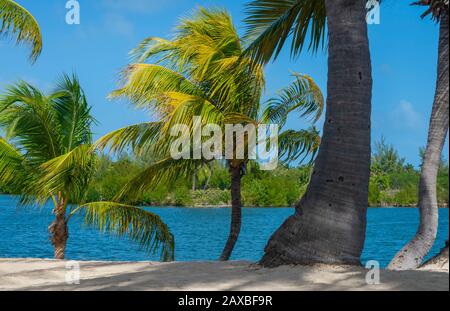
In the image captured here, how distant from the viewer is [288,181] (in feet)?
206

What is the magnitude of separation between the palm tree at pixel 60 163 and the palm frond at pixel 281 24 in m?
4.05

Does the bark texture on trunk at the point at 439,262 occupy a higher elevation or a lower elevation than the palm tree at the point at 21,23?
lower

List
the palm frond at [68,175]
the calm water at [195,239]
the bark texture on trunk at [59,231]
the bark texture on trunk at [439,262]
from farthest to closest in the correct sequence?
the calm water at [195,239]
the bark texture on trunk at [59,231]
the palm frond at [68,175]
the bark texture on trunk at [439,262]

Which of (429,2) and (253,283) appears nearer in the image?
(253,283)

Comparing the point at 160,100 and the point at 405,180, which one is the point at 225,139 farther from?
the point at 405,180

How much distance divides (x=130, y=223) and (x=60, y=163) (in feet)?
6.33

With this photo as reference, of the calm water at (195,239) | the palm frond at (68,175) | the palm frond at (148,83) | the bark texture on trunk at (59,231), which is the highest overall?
the palm frond at (148,83)

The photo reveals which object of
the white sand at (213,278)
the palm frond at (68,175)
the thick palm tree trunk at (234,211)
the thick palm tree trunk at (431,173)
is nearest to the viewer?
the white sand at (213,278)

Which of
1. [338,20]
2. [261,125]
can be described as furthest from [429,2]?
[261,125]

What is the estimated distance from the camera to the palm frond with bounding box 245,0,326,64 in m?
11.2

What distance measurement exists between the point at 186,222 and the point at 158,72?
4581cm

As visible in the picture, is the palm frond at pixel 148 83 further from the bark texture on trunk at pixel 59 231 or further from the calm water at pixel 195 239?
the calm water at pixel 195 239

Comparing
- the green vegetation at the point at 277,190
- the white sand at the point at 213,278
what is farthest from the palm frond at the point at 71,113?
the green vegetation at the point at 277,190

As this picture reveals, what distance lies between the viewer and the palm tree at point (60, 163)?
12.8 meters
